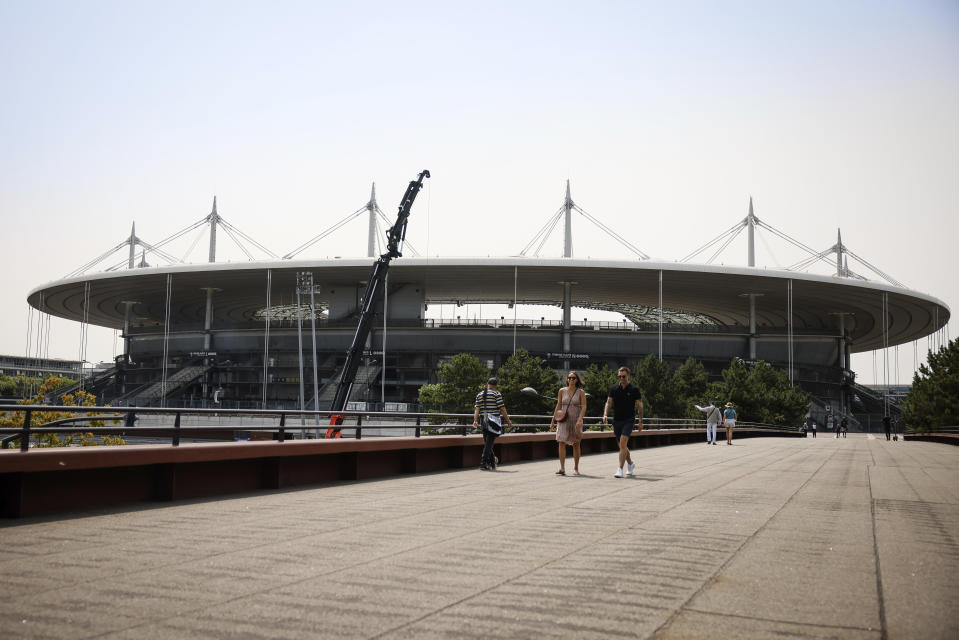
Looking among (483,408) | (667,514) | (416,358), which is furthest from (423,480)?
(416,358)

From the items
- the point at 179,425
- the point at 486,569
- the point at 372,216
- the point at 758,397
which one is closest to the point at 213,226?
the point at 372,216

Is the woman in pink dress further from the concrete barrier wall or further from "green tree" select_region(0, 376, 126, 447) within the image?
"green tree" select_region(0, 376, 126, 447)

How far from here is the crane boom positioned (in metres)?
41.2

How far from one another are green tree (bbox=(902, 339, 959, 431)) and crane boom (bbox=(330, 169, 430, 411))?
3375 centimetres

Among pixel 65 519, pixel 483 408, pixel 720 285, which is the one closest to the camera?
pixel 65 519

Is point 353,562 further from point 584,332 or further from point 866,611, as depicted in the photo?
point 584,332

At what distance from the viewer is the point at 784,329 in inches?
3516

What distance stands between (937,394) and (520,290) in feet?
141

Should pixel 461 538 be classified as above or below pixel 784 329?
below

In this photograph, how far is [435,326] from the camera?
81.9m

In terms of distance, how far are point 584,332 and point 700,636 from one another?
257ft

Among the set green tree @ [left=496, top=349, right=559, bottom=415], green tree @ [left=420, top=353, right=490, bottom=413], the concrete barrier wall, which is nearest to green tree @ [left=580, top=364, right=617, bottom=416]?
green tree @ [left=496, top=349, right=559, bottom=415]

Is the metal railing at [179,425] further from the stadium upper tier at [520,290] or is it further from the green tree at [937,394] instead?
the stadium upper tier at [520,290]

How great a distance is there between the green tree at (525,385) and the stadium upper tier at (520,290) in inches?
605
